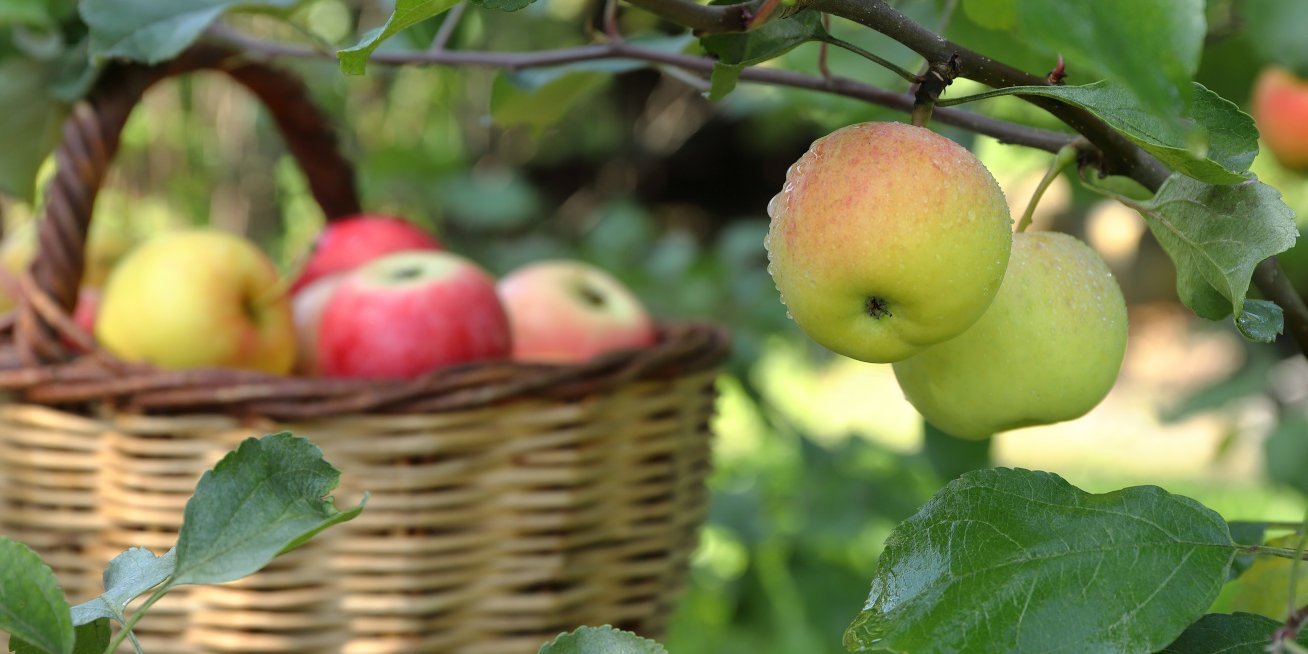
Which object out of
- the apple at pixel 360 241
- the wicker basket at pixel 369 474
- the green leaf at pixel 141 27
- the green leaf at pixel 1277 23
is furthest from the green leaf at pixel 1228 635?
the apple at pixel 360 241

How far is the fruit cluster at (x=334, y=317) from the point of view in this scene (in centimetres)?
78

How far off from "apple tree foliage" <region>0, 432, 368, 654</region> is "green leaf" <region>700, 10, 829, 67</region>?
154mm

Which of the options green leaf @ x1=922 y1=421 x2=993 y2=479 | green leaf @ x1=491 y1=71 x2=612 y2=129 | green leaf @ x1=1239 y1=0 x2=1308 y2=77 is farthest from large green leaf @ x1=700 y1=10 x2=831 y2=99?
green leaf @ x1=922 y1=421 x2=993 y2=479

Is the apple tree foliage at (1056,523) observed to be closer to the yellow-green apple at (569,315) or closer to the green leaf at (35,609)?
the green leaf at (35,609)

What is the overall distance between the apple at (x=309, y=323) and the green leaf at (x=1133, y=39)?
76cm

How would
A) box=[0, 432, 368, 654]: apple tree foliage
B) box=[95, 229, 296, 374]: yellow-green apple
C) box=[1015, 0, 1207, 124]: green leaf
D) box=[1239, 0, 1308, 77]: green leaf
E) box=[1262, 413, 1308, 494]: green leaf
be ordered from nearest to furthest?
box=[1015, 0, 1207, 124]: green leaf, box=[0, 432, 368, 654]: apple tree foliage, box=[1239, 0, 1308, 77]: green leaf, box=[95, 229, 296, 374]: yellow-green apple, box=[1262, 413, 1308, 494]: green leaf

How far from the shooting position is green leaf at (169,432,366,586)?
306mm

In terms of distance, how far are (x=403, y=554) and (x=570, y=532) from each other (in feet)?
0.33

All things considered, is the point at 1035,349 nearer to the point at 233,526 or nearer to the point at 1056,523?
the point at 1056,523

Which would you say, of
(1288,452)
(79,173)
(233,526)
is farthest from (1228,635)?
(1288,452)

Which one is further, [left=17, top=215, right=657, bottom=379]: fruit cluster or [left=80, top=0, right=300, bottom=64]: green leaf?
[left=17, top=215, right=657, bottom=379]: fruit cluster

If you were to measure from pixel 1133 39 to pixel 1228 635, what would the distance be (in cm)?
18

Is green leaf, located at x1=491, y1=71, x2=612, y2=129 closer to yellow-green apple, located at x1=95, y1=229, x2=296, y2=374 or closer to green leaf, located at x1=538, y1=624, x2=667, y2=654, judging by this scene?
yellow-green apple, located at x1=95, y1=229, x2=296, y2=374

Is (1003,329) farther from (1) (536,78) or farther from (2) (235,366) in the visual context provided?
(2) (235,366)
